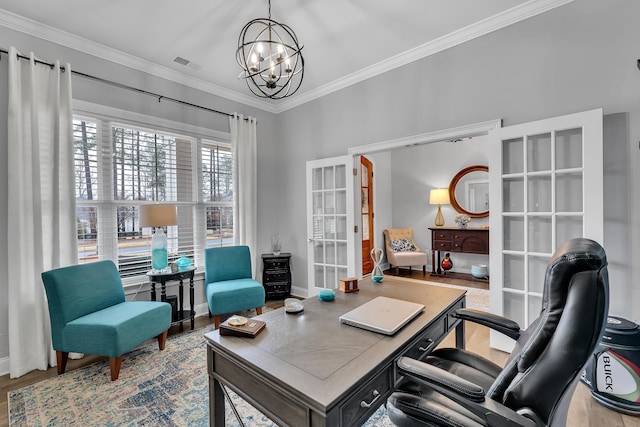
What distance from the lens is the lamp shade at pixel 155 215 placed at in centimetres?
286

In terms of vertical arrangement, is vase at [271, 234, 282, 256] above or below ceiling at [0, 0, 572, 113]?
below

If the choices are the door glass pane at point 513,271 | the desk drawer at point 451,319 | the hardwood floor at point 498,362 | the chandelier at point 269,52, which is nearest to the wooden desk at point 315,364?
the desk drawer at point 451,319

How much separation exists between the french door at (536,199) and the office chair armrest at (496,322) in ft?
4.23

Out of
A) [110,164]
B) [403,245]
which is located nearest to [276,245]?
[110,164]

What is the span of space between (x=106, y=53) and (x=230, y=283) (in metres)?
2.72

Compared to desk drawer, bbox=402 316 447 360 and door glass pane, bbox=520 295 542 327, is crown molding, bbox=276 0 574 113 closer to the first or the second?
door glass pane, bbox=520 295 542 327

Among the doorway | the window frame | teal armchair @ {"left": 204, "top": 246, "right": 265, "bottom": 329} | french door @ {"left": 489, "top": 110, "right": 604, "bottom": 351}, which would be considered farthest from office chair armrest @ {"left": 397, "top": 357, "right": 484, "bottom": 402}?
the doorway

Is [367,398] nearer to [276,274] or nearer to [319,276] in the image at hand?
[319,276]

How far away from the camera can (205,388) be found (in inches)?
84.1

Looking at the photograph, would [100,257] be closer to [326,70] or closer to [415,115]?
[326,70]

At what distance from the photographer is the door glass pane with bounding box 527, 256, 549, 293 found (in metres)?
2.48

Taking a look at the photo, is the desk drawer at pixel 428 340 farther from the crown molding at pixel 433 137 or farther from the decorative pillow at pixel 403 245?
the decorative pillow at pixel 403 245

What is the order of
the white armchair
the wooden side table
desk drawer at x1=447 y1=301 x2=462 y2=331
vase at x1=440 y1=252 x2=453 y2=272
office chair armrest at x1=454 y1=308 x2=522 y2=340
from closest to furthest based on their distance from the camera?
office chair armrest at x1=454 y1=308 x2=522 y2=340 → desk drawer at x1=447 y1=301 x2=462 y2=331 → the wooden side table → vase at x1=440 y1=252 x2=453 y2=272 → the white armchair

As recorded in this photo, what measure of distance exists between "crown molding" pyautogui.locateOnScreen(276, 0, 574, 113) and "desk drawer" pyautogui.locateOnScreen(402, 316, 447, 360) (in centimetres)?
267
